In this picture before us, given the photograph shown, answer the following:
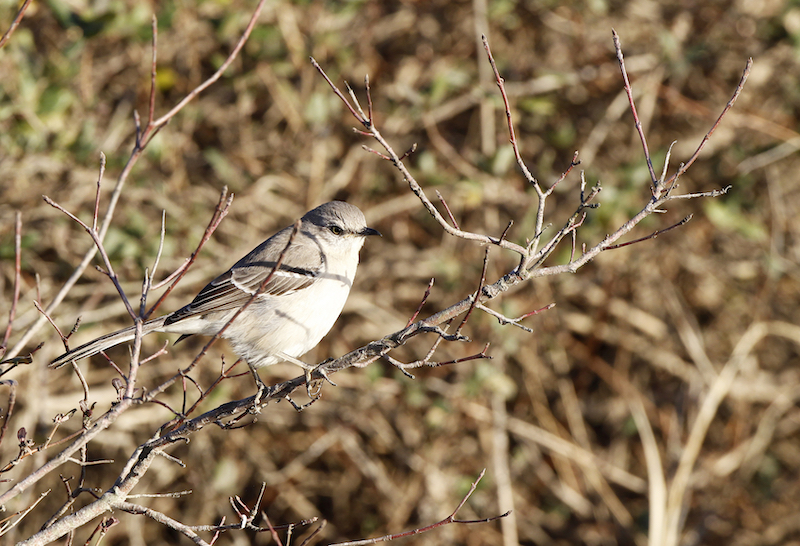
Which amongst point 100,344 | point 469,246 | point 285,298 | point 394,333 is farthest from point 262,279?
point 469,246

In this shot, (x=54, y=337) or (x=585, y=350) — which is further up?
(x=54, y=337)

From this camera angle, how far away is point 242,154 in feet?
21.5

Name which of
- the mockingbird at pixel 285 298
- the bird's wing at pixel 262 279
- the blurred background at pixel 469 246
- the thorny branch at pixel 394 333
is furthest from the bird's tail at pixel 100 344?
the blurred background at pixel 469 246

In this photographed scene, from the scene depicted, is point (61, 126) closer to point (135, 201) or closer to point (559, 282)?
point (135, 201)

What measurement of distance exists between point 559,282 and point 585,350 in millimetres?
757

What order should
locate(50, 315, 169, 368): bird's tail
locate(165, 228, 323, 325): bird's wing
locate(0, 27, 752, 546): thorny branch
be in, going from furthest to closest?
locate(165, 228, 323, 325): bird's wing, locate(50, 315, 169, 368): bird's tail, locate(0, 27, 752, 546): thorny branch

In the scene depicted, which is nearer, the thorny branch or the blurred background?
the thorny branch

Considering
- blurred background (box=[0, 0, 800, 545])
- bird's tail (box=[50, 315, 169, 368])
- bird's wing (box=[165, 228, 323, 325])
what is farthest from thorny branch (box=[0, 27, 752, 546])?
blurred background (box=[0, 0, 800, 545])

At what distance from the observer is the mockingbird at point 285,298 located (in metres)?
3.89

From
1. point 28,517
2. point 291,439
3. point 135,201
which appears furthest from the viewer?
point 291,439

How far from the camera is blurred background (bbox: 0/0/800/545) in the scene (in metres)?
5.97

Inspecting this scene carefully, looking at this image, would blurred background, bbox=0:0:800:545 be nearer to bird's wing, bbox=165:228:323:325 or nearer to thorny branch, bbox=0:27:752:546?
bird's wing, bbox=165:228:323:325

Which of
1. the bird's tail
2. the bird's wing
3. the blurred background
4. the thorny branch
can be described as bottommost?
the blurred background

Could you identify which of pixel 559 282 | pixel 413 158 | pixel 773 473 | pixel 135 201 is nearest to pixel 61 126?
pixel 135 201
